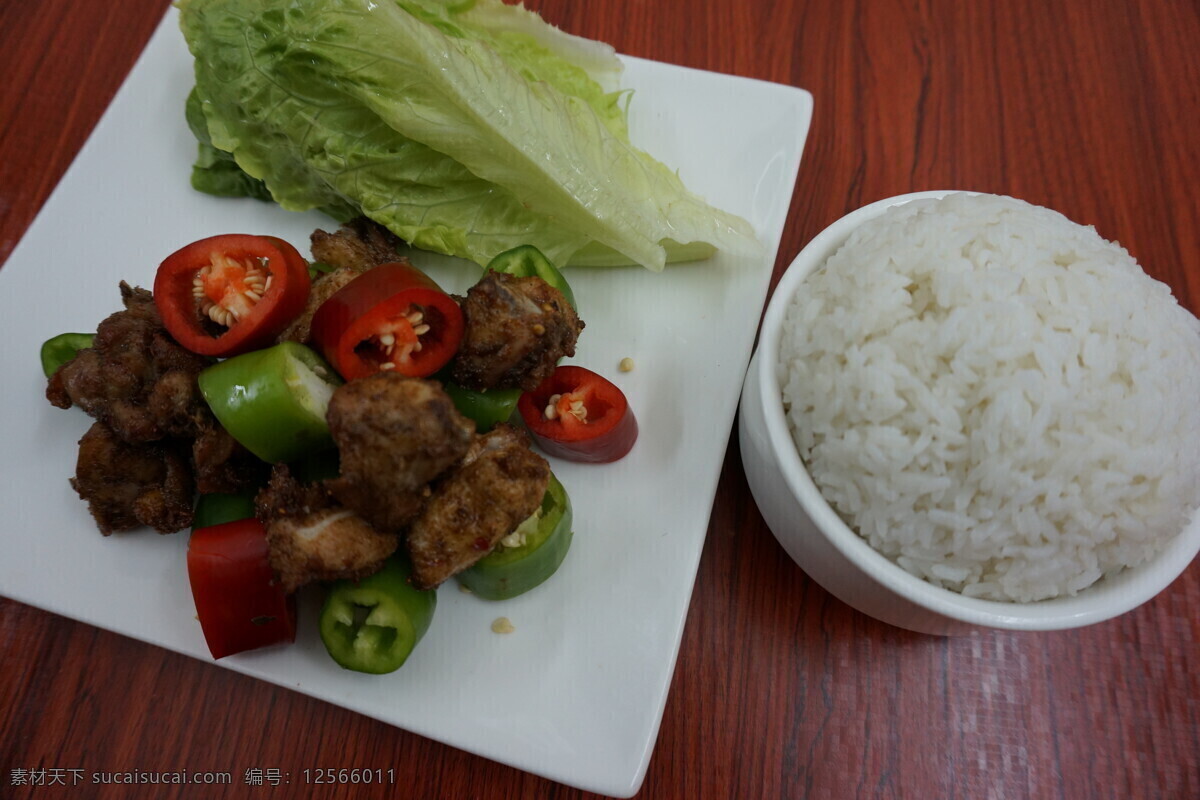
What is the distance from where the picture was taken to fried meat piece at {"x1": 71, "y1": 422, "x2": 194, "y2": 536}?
6.53 ft

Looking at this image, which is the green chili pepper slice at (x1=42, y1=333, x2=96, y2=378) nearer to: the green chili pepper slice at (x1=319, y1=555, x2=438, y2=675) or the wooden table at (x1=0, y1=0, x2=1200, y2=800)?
the wooden table at (x1=0, y1=0, x2=1200, y2=800)

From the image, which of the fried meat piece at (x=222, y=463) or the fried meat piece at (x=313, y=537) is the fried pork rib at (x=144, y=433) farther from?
the fried meat piece at (x=313, y=537)

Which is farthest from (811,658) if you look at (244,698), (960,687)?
(244,698)

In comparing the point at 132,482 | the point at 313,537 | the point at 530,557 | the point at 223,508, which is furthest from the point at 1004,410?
the point at 132,482

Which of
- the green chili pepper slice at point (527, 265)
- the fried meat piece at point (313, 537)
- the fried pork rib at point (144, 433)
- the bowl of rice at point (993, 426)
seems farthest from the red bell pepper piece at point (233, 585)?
the bowl of rice at point (993, 426)

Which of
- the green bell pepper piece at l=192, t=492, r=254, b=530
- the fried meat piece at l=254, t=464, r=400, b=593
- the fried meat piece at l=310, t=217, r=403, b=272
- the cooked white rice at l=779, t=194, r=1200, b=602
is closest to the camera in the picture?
the cooked white rice at l=779, t=194, r=1200, b=602

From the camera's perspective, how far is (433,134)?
2.21m

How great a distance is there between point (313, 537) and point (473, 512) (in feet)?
1.22

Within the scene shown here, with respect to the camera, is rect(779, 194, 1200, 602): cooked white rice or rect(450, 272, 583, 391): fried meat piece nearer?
rect(779, 194, 1200, 602): cooked white rice

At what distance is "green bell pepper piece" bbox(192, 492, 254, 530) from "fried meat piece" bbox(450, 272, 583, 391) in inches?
25.8

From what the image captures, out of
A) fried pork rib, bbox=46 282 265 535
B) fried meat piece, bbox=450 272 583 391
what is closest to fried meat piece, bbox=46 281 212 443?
fried pork rib, bbox=46 282 265 535

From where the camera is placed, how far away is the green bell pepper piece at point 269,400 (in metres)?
1.77

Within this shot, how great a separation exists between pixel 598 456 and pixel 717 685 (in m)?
0.77

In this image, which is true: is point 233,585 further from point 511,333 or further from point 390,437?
point 511,333
